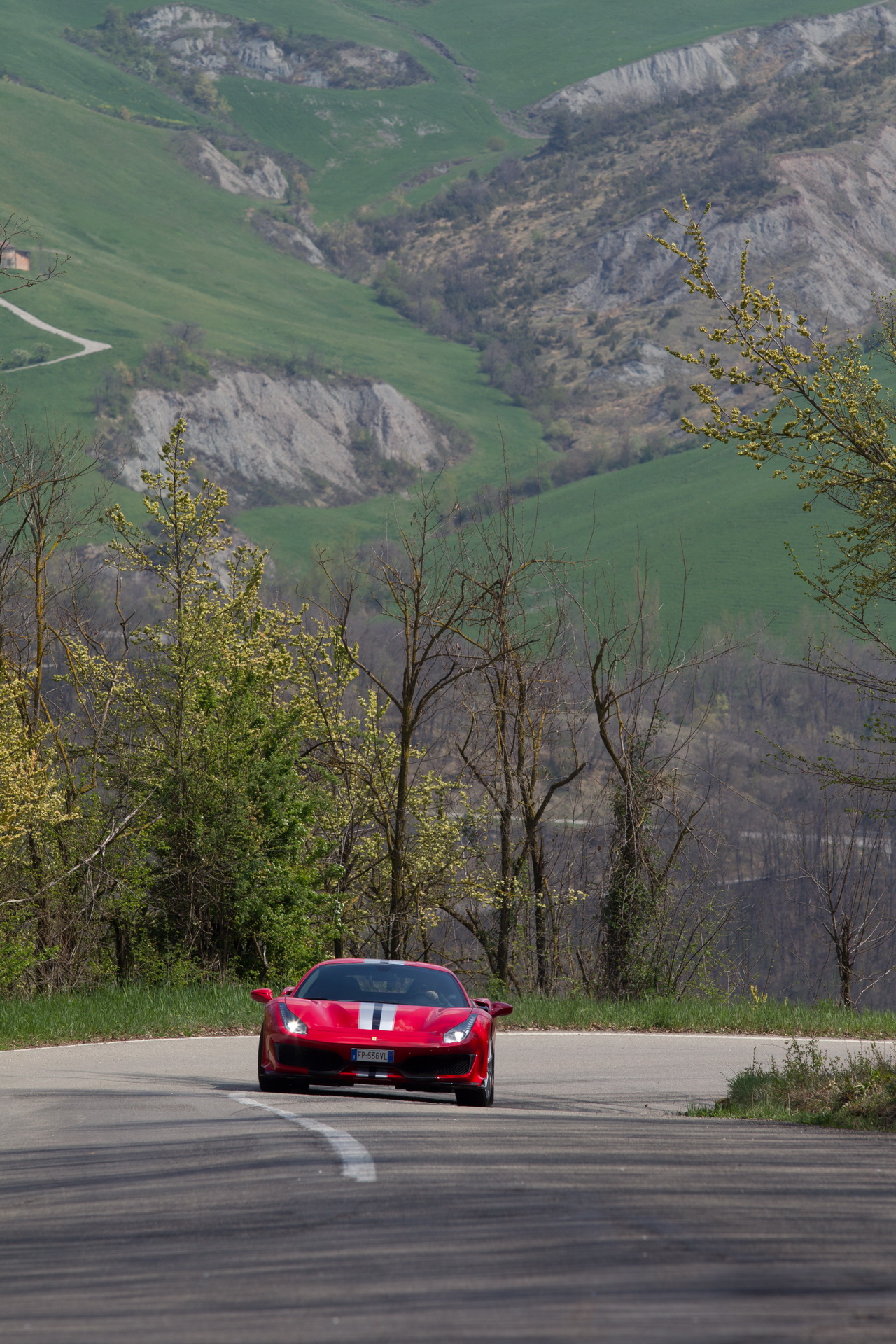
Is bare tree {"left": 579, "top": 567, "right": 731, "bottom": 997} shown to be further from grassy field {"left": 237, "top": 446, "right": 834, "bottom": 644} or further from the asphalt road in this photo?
grassy field {"left": 237, "top": 446, "right": 834, "bottom": 644}

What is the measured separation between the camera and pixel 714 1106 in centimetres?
1223

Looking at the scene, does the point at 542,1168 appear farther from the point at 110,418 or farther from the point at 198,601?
the point at 110,418

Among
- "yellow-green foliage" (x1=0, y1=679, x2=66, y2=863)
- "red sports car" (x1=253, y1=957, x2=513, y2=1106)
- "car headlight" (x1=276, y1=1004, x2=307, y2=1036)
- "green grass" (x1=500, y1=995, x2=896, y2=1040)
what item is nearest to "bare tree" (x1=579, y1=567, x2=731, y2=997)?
"green grass" (x1=500, y1=995, x2=896, y2=1040)

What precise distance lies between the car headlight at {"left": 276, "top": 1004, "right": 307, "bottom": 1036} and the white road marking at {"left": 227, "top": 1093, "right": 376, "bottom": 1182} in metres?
0.59

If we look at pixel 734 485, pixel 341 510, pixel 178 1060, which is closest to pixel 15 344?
pixel 341 510

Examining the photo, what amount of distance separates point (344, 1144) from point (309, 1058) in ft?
9.74

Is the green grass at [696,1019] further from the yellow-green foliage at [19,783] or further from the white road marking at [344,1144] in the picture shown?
the white road marking at [344,1144]

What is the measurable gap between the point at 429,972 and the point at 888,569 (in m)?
5.84

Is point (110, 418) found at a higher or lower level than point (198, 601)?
higher

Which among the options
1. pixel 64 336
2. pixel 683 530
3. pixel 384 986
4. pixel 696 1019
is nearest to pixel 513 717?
pixel 696 1019

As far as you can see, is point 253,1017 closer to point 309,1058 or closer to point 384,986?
point 384,986

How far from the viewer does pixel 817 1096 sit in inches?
466

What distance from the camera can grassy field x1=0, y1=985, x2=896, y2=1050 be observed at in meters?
19.2

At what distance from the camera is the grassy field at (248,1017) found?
19219mm
